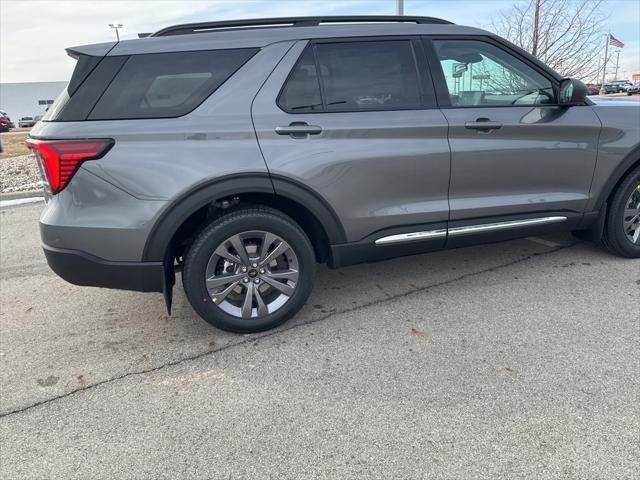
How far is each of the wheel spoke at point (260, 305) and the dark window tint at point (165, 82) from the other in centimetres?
118

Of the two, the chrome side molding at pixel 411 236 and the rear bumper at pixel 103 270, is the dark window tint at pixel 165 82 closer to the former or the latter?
the rear bumper at pixel 103 270

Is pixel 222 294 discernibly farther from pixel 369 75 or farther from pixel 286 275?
pixel 369 75

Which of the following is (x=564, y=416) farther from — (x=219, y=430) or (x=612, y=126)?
(x=612, y=126)

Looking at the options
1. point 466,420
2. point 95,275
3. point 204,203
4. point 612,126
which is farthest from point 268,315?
point 612,126

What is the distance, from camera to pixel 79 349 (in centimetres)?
310

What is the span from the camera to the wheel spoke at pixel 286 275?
3.15 meters

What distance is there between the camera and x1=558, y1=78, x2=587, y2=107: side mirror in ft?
11.4

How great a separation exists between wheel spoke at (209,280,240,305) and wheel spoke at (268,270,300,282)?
23cm

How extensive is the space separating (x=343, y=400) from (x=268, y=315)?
0.89m

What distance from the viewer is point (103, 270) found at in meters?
2.90

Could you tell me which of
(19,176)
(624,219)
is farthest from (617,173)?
(19,176)

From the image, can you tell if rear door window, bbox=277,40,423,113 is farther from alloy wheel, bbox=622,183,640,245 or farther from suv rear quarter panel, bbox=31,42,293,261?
alloy wheel, bbox=622,183,640,245

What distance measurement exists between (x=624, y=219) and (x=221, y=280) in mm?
3324

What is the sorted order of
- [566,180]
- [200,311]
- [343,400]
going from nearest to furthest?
[343,400] → [200,311] → [566,180]
